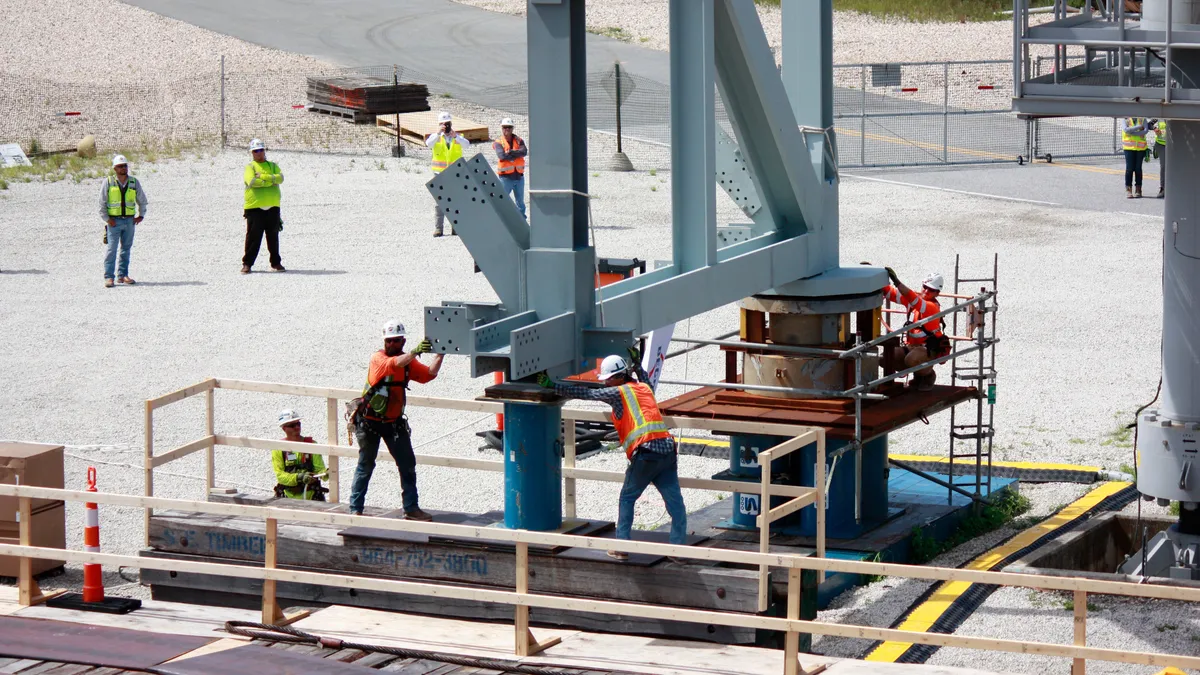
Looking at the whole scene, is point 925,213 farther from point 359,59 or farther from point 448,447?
point 359,59

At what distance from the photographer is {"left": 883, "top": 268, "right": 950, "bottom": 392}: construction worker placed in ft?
50.4

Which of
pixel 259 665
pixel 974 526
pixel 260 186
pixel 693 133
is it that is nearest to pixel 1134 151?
pixel 260 186

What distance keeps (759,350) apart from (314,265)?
13337mm

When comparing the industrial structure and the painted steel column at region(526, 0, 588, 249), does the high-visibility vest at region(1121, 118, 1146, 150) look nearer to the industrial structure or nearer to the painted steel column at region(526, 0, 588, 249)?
the industrial structure

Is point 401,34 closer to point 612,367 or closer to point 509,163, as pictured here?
point 509,163

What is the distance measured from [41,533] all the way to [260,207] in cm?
1251

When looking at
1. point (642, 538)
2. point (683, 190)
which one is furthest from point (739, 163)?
point (642, 538)

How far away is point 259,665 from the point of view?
33.8ft

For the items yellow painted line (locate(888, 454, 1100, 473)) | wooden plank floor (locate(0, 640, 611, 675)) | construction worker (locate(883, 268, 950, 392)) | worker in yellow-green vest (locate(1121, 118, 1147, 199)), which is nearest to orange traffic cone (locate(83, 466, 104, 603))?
wooden plank floor (locate(0, 640, 611, 675))

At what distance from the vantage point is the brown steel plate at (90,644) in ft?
34.6

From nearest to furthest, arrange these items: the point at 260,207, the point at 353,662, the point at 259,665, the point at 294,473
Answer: the point at 259,665 → the point at 353,662 → the point at 294,473 → the point at 260,207

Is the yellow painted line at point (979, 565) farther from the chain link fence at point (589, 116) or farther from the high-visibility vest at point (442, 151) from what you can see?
the chain link fence at point (589, 116)

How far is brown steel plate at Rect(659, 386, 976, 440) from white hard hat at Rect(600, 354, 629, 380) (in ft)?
8.25

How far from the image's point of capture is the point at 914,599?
13.1 meters
